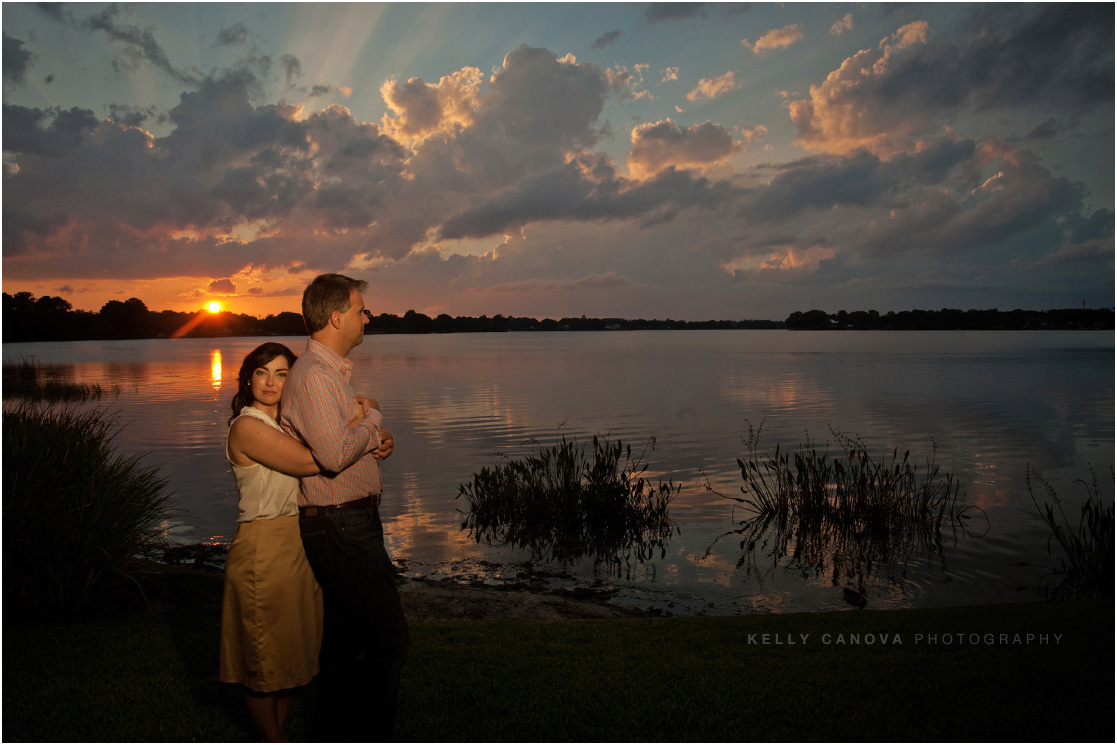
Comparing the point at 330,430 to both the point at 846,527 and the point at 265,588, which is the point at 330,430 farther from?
the point at 846,527

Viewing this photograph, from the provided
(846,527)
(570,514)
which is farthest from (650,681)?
(846,527)

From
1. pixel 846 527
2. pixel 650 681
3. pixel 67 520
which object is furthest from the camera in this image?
pixel 846 527

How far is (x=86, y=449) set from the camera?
8.16 meters

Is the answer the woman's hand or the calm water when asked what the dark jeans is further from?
the calm water

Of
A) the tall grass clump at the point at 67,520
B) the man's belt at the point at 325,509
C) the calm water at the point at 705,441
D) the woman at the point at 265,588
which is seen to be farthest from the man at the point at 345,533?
the calm water at the point at 705,441

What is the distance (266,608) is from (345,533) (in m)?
Answer: 0.72

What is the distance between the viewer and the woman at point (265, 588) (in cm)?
397

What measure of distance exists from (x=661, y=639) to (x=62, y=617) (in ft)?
21.1

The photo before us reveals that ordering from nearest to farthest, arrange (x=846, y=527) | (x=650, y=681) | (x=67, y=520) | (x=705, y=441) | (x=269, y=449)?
(x=269, y=449) → (x=650, y=681) → (x=67, y=520) → (x=846, y=527) → (x=705, y=441)

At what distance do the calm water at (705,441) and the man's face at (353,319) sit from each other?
7063 mm

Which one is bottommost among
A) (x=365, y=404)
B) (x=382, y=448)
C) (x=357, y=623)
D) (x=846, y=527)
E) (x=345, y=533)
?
(x=846, y=527)

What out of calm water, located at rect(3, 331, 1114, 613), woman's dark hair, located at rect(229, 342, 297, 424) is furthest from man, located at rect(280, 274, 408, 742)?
calm water, located at rect(3, 331, 1114, 613)

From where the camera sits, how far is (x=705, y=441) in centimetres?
2412

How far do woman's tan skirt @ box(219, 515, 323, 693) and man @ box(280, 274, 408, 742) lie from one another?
20 cm
